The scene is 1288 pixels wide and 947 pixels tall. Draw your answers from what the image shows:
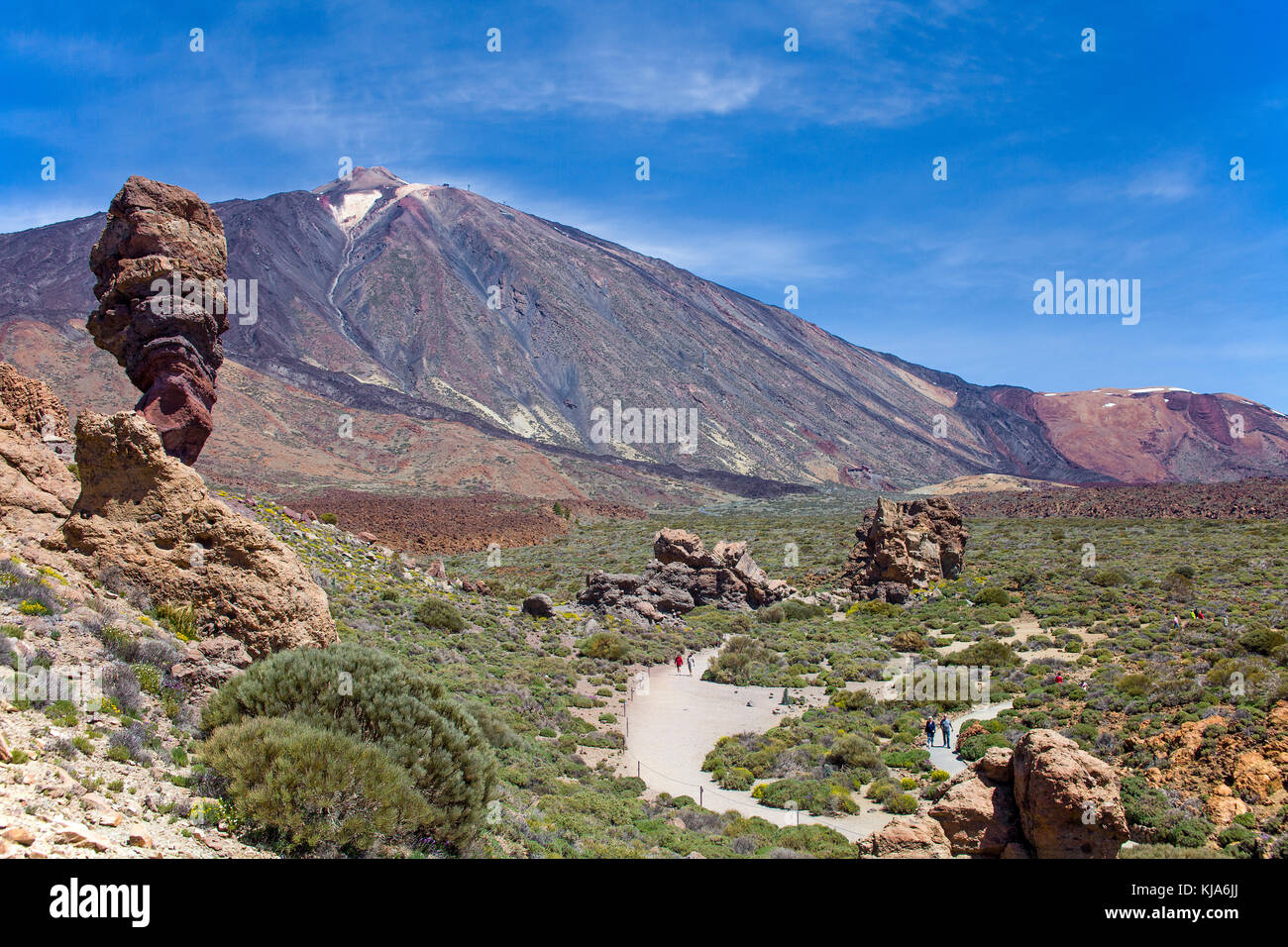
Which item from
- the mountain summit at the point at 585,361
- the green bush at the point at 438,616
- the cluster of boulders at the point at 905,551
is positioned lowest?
the green bush at the point at 438,616

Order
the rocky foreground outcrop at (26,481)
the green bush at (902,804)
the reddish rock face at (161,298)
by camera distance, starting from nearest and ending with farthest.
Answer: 1. the rocky foreground outcrop at (26,481)
2. the green bush at (902,804)
3. the reddish rock face at (161,298)

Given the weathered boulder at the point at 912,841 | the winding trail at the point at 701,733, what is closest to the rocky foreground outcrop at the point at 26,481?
the winding trail at the point at 701,733

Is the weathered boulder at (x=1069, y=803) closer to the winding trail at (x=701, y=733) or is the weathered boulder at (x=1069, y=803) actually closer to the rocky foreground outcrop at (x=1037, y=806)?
the rocky foreground outcrop at (x=1037, y=806)

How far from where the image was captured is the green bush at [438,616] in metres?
21.6

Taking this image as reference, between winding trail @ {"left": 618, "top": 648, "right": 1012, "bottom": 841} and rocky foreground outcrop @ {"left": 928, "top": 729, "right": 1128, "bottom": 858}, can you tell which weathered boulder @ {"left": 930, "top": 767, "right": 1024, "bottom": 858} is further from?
winding trail @ {"left": 618, "top": 648, "right": 1012, "bottom": 841}

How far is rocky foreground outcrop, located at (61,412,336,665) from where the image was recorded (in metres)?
9.23

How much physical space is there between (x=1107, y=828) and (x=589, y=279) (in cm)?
15432

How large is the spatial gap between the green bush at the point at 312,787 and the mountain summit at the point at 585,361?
277ft

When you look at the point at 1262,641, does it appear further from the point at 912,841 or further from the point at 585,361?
the point at 585,361

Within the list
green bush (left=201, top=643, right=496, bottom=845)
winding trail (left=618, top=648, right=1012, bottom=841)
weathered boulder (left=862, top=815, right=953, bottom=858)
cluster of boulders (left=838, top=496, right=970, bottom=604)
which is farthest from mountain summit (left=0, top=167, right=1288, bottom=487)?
weathered boulder (left=862, top=815, right=953, bottom=858)

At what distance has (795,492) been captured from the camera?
104m

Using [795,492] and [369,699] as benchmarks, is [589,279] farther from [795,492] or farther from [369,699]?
[369,699]

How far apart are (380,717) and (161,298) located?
1288 cm
